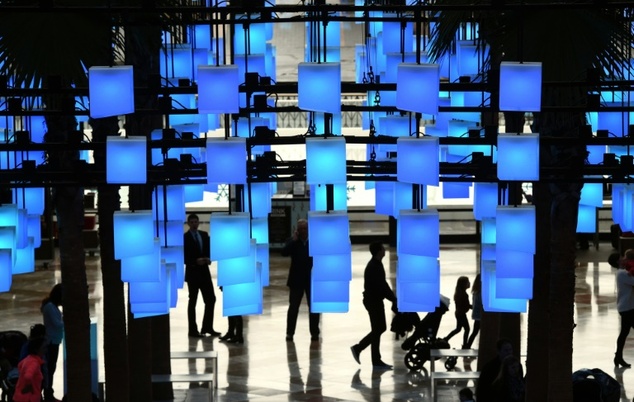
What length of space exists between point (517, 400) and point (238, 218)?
4.70 metres

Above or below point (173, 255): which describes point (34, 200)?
above

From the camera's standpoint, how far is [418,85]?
32.2 feet

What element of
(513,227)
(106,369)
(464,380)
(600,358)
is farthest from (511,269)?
(600,358)

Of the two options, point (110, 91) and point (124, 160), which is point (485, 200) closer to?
point (124, 160)

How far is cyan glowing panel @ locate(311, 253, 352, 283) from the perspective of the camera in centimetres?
1023

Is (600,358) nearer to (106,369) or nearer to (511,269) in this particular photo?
(106,369)

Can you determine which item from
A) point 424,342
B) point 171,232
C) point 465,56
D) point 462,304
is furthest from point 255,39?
point 462,304

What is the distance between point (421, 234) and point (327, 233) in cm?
66

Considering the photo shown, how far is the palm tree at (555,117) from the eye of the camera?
451 inches

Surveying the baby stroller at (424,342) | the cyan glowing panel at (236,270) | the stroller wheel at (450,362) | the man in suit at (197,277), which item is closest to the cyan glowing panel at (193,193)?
the cyan glowing panel at (236,270)

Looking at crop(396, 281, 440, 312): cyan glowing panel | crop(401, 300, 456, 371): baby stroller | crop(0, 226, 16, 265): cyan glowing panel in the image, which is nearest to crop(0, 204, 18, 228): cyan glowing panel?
crop(0, 226, 16, 265): cyan glowing panel

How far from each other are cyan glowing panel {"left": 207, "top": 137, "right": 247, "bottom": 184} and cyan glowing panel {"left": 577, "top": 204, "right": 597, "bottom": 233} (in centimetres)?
354

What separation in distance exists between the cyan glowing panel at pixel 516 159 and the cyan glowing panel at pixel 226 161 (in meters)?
1.87

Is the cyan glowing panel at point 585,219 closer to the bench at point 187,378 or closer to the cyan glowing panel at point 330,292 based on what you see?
the cyan glowing panel at point 330,292
